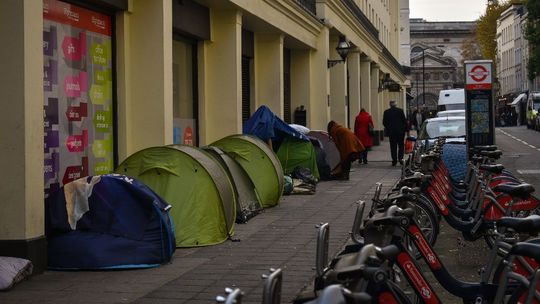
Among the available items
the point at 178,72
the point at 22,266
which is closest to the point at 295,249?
the point at 22,266

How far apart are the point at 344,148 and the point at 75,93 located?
34.8 feet

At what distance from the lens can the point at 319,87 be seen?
91.5 ft

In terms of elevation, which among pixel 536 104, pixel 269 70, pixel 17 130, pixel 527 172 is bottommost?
pixel 527 172

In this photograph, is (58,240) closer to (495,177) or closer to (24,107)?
(24,107)

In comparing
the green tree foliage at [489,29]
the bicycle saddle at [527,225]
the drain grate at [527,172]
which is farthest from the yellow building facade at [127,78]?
the green tree foliage at [489,29]

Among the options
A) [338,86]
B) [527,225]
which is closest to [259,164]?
[527,225]

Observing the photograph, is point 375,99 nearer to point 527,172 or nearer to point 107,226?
point 527,172

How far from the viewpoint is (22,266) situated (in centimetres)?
848

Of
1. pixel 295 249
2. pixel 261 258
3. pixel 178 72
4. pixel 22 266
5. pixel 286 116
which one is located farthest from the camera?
pixel 286 116

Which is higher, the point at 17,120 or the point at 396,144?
the point at 17,120

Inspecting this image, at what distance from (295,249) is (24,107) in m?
3.58

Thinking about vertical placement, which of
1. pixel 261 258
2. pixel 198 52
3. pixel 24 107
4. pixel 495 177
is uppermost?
pixel 198 52

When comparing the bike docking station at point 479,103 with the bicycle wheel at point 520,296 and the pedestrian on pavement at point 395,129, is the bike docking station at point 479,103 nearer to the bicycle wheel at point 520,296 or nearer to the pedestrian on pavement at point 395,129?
the pedestrian on pavement at point 395,129

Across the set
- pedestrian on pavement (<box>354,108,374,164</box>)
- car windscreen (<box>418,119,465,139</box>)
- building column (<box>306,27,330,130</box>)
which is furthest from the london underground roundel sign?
building column (<box>306,27,330,130</box>)
